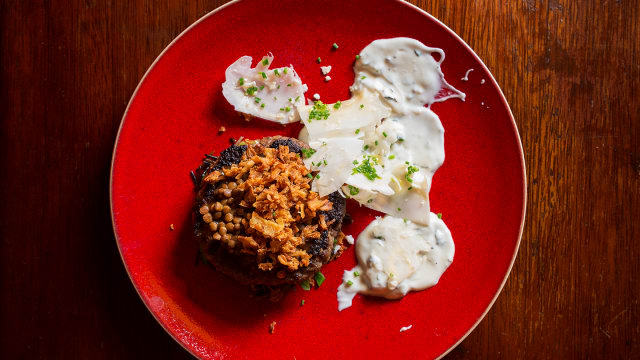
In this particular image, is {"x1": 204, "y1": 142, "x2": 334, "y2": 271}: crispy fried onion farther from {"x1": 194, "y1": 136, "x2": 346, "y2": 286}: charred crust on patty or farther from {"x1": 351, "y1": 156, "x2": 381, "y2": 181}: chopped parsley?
{"x1": 351, "y1": 156, "x2": 381, "y2": 181}: chopped parsley

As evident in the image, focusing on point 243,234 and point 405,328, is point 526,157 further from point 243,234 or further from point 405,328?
point 243,234

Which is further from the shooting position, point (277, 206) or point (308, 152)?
point (308, 152)

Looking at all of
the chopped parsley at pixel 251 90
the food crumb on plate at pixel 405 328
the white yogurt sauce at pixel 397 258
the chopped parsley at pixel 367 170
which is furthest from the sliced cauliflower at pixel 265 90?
the food crumb on plate at pixel 405 328

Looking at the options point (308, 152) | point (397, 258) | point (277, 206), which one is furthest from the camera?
point (397, 258)

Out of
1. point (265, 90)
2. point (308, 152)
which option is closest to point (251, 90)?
point (265, 90)

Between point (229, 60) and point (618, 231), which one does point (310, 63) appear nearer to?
point (229, 60)

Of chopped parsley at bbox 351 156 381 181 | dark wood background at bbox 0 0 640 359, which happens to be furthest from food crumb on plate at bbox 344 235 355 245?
dark wood background at bbox 0 0 640 359
